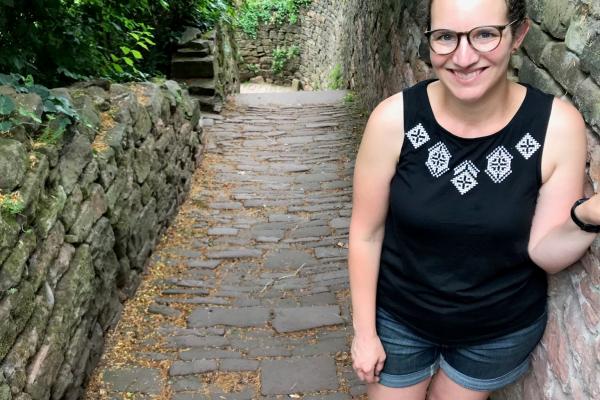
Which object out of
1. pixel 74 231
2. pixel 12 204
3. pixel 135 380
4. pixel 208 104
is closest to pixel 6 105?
pixel 12 204

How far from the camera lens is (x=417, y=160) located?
148cm

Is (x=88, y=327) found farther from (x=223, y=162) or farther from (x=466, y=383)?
(x=223, y=162)

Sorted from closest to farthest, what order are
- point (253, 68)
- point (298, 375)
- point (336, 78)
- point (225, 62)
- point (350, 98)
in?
point (298, 375) < point (350, 98) < point (225, 62) < point (336, 78) < point (253, 68)

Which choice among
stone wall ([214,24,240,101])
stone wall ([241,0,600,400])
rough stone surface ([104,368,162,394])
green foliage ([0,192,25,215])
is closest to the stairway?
stone wall ([214,24,240,101])

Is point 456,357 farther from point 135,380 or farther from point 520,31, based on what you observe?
point 135,380

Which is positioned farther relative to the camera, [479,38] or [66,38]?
[66,38]

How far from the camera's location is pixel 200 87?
7.93 meters

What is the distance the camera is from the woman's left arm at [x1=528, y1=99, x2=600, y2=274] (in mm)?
1391

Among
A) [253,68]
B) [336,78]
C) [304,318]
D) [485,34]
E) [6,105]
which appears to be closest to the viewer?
[485,34]

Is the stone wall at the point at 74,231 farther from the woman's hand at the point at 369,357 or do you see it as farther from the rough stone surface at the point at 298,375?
the woman's hand at the point at 369,357

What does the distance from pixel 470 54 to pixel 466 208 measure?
1.22 ft

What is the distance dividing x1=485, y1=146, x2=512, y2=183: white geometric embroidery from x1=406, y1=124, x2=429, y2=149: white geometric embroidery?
16cm

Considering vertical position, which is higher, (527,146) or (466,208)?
(527,146)

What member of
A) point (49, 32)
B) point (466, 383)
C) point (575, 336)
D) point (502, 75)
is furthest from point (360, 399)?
point (49, 32)
